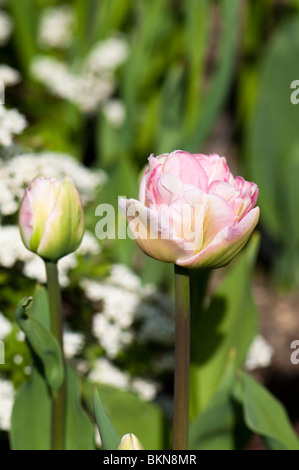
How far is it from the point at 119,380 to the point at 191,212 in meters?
0.47

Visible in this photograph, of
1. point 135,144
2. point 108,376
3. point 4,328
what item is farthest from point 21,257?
point 135,144

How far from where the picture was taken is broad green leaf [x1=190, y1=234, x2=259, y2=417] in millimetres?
809

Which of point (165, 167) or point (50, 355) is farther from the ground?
point (165, 167)

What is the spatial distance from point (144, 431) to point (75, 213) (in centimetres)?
32

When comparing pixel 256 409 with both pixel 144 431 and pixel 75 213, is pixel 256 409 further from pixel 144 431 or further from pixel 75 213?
pixel 75 213

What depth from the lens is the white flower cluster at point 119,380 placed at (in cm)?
87

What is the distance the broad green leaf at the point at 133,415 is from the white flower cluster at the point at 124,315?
13cm

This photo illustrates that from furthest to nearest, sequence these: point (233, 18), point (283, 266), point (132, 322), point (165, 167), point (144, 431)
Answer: point (283, 266) < point (233, 18) < point (132, 322) < point (144, 431) < point (165, 167)

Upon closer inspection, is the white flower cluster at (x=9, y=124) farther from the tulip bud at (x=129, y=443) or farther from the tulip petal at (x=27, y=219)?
the tulip bud at (x=129, y=443)

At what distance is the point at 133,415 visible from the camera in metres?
0.74

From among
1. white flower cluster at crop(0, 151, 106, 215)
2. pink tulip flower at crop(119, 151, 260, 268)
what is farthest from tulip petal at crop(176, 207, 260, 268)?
white flower cluster at crop(0, 151, 106, 215)

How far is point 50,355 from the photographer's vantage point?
1.87 feet

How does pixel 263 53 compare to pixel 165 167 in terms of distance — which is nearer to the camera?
pixel 165 167
